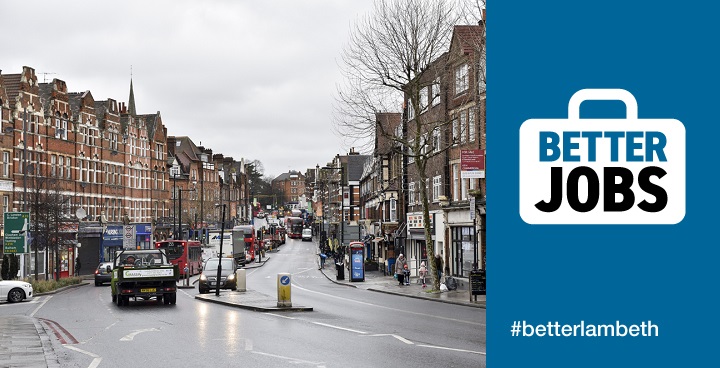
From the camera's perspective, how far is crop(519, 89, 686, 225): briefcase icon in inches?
156

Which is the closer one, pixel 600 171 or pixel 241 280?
Result: pixel 600 171

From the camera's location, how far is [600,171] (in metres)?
3.96

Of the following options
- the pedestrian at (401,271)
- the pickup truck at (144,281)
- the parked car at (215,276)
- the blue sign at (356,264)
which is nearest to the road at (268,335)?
the pickup truck at (144,281)

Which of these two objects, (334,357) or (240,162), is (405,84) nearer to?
(334,357)

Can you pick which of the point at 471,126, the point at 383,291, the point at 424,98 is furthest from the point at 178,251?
the point at 471,126

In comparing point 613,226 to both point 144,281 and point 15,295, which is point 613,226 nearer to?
point 144,281

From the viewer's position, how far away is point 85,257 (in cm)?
7269

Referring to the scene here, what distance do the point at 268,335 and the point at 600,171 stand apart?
53.9 ft

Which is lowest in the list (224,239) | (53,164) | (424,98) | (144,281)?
(144,281)

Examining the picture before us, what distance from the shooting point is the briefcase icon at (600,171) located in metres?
3.97

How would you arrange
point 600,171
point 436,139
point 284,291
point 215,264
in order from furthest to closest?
point 436,139
point 215,264
point 284,291
point 600,171

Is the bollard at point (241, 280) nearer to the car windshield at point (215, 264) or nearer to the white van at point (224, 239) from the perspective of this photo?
the car windshield at point (215, 264)

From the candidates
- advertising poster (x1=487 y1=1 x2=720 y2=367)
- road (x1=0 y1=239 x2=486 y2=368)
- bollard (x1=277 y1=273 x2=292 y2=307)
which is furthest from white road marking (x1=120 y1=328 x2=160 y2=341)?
advertising poster (x1=487 y1=1 x2=720 y2=367)

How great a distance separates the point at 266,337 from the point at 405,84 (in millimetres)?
20316
